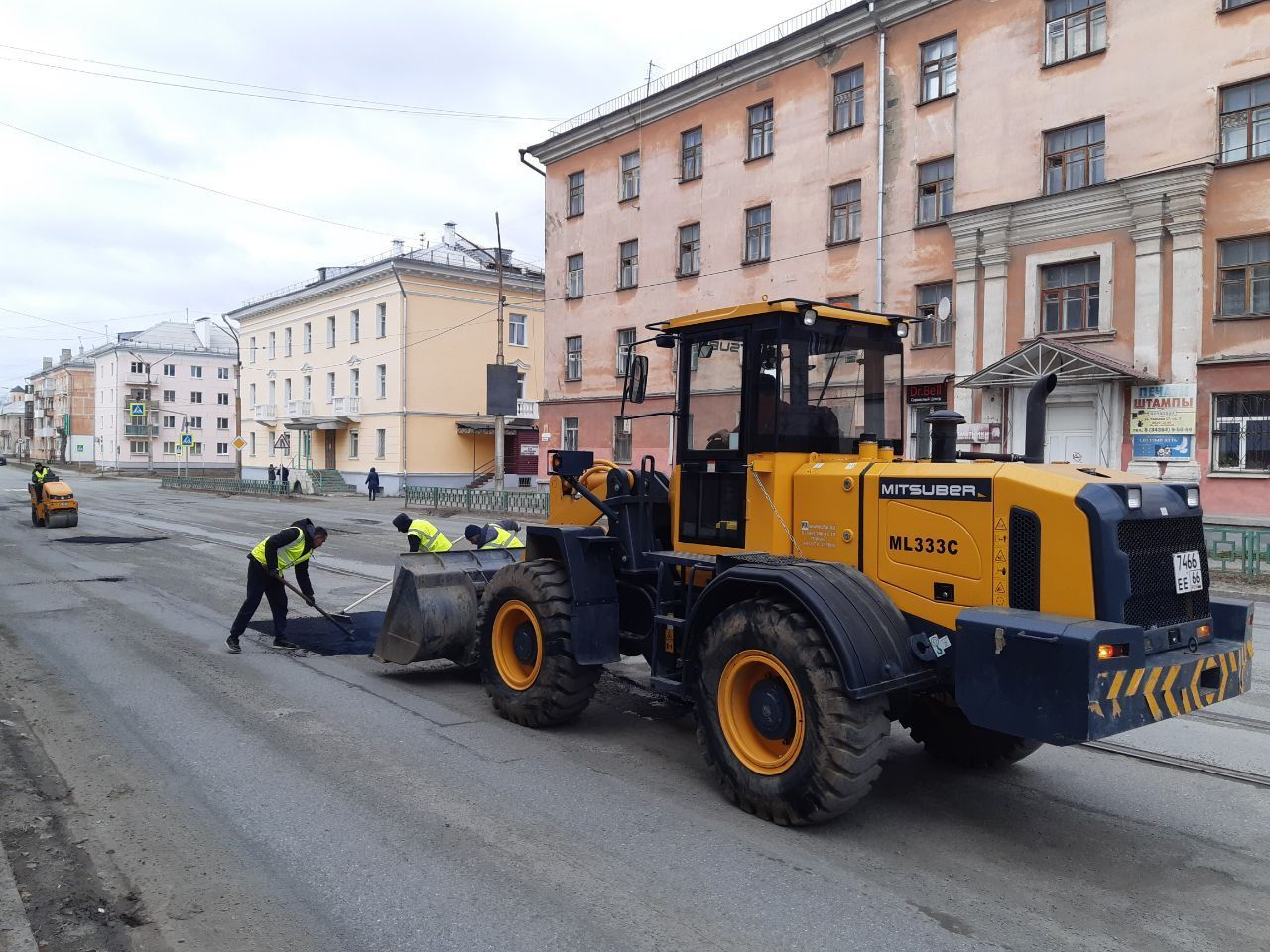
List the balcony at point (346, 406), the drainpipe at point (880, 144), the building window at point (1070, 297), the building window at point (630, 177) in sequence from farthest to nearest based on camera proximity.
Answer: the balcony at point (346, 406), the building window at point (630, 177), the drainpipe at point (880, 144), the building window at point (1070, 297)

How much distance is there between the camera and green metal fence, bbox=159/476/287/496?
46219mm

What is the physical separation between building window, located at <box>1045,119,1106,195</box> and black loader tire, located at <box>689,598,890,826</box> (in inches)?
758

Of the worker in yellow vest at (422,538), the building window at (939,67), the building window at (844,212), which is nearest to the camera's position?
the worker in yellow vest at (422,538)

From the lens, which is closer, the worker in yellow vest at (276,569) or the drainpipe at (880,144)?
the worker in yellow vest at (276,569)

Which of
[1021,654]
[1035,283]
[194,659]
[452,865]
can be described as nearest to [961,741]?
[1021,654]

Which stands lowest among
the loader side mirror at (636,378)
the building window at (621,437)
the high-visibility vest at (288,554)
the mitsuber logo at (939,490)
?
the high-visibility vest at (288,554)

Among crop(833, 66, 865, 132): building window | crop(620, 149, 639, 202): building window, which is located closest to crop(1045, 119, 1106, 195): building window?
crop(833, 66, 865, 132): building window

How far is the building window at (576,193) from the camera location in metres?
35.1

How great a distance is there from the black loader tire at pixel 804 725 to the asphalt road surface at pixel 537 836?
0.17 meters

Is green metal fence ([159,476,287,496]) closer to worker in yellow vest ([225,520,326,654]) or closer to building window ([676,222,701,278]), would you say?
building window ([676,222,701,278])

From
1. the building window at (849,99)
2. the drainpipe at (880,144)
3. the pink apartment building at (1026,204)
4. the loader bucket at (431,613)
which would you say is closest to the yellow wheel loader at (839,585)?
the loader bucket at (431,613)

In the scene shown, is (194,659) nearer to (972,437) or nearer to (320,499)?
(972,437)

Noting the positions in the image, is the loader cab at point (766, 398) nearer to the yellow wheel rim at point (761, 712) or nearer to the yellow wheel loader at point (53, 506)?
the yellow wheel rim at point (761, 712)

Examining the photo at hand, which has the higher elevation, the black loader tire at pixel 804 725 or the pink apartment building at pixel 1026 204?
the pink apartment building at pixel 1026 204
